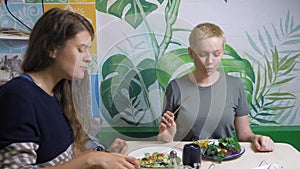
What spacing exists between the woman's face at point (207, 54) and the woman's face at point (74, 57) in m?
0.44

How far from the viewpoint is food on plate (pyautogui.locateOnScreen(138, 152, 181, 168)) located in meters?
1.29

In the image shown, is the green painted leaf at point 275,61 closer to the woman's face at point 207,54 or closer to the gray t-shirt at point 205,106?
the gray t-shirt at point 205,106

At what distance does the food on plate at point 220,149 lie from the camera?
1.36 metres

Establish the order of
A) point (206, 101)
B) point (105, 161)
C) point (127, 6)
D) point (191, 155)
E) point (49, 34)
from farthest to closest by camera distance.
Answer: point (127, 6) < point (206, 101) < point (191, 155) < point (49, 34) < point (105, 161)

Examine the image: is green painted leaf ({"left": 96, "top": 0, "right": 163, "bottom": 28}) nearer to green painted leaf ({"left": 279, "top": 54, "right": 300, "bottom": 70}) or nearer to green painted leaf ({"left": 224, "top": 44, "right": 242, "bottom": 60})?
green painted leaf ({"left": 224, "top": 44, "right": 242, "bottom": 60})

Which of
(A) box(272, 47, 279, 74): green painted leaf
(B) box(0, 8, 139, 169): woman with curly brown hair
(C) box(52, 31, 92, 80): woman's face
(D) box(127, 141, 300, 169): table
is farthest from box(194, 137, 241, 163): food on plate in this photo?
(A) box(272, 47, 279, 74): green painted leaf

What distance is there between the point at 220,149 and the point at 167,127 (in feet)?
0.79

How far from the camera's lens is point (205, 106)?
5.36 ft

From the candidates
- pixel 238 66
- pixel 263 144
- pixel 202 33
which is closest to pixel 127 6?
pixel 202 33

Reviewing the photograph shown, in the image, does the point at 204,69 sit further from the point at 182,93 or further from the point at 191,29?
the point at 191,29

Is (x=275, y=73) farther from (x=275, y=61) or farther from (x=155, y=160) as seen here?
(x=155, y=160)

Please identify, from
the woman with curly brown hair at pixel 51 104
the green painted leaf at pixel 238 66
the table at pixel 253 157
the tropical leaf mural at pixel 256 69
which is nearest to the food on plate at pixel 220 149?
the table at pixel 253 157

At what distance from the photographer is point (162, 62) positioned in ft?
4.58

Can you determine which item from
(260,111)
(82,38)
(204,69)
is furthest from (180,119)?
(260,111)
